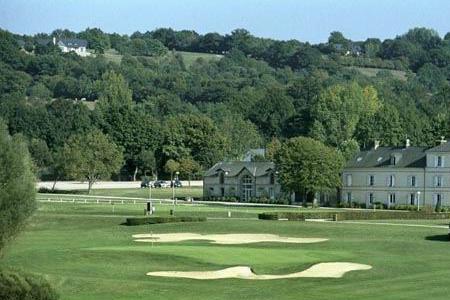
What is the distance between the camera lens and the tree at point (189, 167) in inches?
6412

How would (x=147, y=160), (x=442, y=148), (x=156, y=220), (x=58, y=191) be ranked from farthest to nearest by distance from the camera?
(x=147, y=160) < (x=58, y=191) < (x=442, y=148) < (x=156, y=220)

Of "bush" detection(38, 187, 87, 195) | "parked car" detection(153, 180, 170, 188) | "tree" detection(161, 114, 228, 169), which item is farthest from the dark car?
"bush" detection(38, 187, 87, 195)

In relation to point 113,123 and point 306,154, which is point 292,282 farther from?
point 113,123

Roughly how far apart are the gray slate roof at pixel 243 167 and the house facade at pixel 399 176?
12.6 m

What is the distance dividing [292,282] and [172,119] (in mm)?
Answer: 127524

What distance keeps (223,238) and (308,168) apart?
175 feet

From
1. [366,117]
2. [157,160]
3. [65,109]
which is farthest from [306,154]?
[65,109]

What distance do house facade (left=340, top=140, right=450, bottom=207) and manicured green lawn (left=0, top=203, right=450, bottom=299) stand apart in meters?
39.1

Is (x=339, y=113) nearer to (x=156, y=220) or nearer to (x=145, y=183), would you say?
(x=145, y=183)

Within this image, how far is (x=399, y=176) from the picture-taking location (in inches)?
4867

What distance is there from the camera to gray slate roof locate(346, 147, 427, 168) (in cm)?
12388

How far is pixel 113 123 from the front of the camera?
175 metres

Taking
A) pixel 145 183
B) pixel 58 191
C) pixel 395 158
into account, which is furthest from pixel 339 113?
pixel 58 191

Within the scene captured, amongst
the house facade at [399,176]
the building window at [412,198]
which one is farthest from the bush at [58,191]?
the building window at [412,198]
